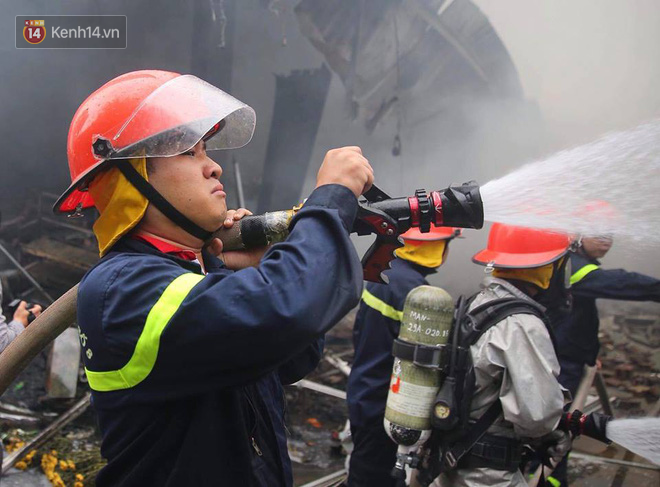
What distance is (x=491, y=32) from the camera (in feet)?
23.3

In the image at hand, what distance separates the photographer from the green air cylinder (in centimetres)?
284

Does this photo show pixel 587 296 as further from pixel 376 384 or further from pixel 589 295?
pixel 376 384

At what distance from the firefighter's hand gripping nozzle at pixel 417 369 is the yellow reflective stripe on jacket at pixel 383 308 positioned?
817 mm

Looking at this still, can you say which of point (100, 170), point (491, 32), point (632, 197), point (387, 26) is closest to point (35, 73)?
point (387, 26)

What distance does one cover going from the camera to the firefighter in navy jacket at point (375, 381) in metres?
3.81

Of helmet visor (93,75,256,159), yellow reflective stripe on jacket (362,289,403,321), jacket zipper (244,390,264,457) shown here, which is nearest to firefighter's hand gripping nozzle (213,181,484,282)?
helmet visor (93,75,256,159)

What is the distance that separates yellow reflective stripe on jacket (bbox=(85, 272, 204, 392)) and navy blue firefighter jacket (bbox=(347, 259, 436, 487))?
105 inches

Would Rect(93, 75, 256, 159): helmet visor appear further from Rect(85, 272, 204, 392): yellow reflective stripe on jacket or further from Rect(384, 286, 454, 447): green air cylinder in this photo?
Rect(384, 286, 454, 447): green air cylinder

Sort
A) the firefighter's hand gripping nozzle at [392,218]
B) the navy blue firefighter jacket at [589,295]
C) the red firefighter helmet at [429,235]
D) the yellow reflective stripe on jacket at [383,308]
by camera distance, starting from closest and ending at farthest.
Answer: the firefighter's hand gripping nozzle at [392,218], the yellow reflective stripe on jacket at [383,308], the red firefighter helmet at [429,235], the navy blue firefighter jacket at [589,295]

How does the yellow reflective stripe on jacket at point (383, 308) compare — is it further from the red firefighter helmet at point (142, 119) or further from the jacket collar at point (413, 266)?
the red firefighter helmet at point (142, 119)

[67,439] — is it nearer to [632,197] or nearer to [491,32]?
[632,197]

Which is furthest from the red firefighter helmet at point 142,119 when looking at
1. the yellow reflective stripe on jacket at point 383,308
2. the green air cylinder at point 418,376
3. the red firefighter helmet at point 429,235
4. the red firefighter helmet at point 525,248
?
the red firefighter helmet at point 429,235

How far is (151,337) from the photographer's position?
1.20 metres

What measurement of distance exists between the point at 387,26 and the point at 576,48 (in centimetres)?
227
